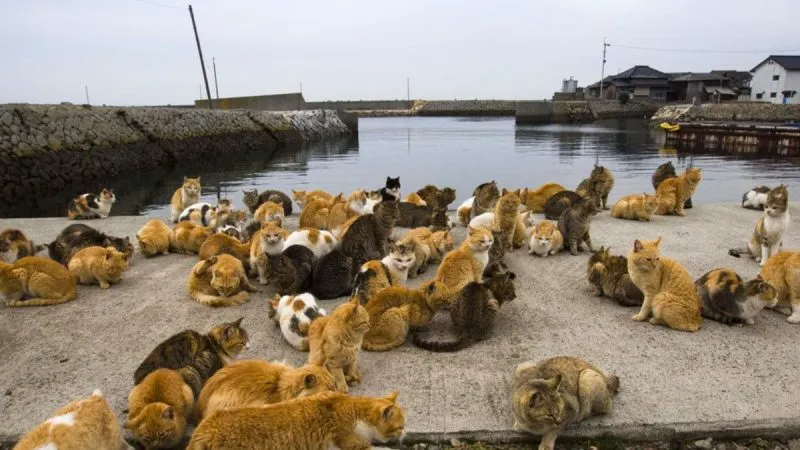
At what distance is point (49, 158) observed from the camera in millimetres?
19375

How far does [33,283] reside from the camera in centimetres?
542

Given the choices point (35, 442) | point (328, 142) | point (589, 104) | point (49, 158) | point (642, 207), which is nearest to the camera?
point (35, 442)

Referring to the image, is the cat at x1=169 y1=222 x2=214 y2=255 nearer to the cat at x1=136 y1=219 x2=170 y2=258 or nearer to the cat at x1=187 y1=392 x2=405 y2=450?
the cat at x1=136 y1=219 x2=170 y2=258

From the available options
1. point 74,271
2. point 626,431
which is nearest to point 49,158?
point 74,271

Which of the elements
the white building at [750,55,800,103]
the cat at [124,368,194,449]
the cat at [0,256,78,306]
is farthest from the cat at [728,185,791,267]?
the white building at [750,55,800,103]

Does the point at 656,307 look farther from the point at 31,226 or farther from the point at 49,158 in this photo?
the point at 49,158

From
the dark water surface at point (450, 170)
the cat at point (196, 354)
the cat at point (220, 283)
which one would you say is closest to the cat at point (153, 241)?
the cat at point (220, 283)

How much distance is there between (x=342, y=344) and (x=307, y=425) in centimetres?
102

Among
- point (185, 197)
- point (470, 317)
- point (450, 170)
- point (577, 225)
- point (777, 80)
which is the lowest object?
point (450, 170)

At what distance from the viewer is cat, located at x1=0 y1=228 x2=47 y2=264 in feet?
20.9

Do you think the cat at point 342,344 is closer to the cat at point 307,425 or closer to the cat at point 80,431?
the cat at point 307,425

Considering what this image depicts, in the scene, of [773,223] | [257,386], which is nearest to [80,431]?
[257,386]

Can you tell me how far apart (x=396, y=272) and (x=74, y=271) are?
399 cm

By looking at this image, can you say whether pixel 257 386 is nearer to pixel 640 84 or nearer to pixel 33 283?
pixel 33 283
